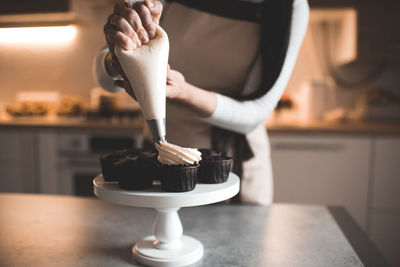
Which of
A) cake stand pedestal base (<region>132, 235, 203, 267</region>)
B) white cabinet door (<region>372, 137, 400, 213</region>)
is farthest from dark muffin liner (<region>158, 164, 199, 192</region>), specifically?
white cabinet door (<region>372, 137, 400, 213</region>)

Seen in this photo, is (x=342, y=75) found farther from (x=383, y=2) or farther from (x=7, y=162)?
(x=7, y=162)

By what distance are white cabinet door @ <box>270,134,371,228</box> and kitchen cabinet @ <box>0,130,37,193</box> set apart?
4.68 ft

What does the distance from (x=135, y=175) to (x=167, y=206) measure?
0.24ft

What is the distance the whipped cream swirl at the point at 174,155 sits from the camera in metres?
0.57

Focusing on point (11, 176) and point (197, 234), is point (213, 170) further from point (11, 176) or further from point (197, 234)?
point (11, 176)

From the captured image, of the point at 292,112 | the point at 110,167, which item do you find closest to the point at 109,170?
the point at 110,167

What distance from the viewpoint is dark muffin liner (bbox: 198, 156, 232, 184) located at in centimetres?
59

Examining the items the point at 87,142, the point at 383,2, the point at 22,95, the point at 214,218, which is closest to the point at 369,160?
the point at 383,2

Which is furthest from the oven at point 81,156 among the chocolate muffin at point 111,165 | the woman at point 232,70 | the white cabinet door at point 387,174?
the chocolate muffin at point 111,165

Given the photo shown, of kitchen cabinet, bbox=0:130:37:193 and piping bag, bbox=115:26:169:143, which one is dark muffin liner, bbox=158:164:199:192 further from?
kitchen cabinet, bbox=0:130:37:193

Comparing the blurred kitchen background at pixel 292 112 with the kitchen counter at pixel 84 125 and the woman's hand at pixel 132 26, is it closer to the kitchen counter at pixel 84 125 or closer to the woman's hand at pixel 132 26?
the kitchen counter at pixel 84 125

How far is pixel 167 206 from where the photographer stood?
0.53 meters

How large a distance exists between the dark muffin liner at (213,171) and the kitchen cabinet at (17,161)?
6.00ft

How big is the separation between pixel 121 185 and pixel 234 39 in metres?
0.60
